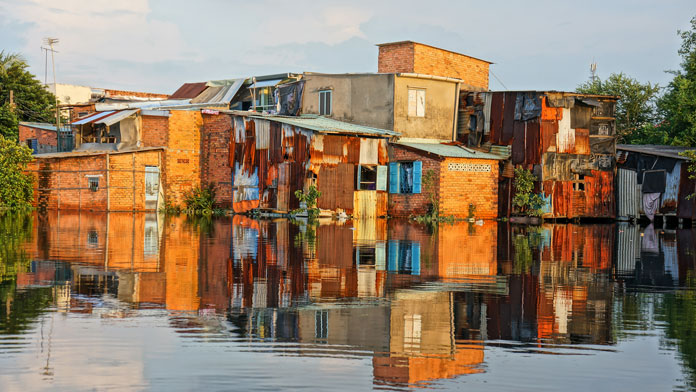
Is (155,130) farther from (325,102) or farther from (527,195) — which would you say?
(527,195)

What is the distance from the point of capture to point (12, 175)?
1374 inches

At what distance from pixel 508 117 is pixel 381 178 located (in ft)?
20.2

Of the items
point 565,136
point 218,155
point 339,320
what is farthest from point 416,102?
point 339,320

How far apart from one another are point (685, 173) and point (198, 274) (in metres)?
25.8

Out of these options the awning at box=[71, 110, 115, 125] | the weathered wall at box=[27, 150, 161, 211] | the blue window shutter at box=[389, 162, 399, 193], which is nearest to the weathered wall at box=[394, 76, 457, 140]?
the blue window shutter at box=[389, 162, 399, 193]

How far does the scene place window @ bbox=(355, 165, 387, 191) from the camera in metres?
32.8

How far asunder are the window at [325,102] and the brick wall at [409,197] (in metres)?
3.85

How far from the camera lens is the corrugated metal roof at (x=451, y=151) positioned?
31.6m

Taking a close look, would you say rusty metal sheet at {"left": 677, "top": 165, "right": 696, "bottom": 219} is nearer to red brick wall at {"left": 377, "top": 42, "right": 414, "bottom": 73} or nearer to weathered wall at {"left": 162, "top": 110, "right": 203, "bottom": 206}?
red brick wall at {"left": 377, "top": 42, "right": 414, "bottom": 73}

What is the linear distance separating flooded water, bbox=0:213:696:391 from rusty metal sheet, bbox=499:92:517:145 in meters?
18.5

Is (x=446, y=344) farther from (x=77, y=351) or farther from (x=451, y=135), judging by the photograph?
(x=451, y=135)

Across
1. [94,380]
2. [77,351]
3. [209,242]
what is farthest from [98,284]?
[209,242]

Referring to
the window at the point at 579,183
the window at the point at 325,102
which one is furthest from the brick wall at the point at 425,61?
the window at the point at 579,183

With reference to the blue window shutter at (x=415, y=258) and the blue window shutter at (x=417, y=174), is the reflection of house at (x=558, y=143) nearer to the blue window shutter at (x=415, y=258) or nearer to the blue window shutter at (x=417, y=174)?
the blue window shutter at (x=417, y=174)
